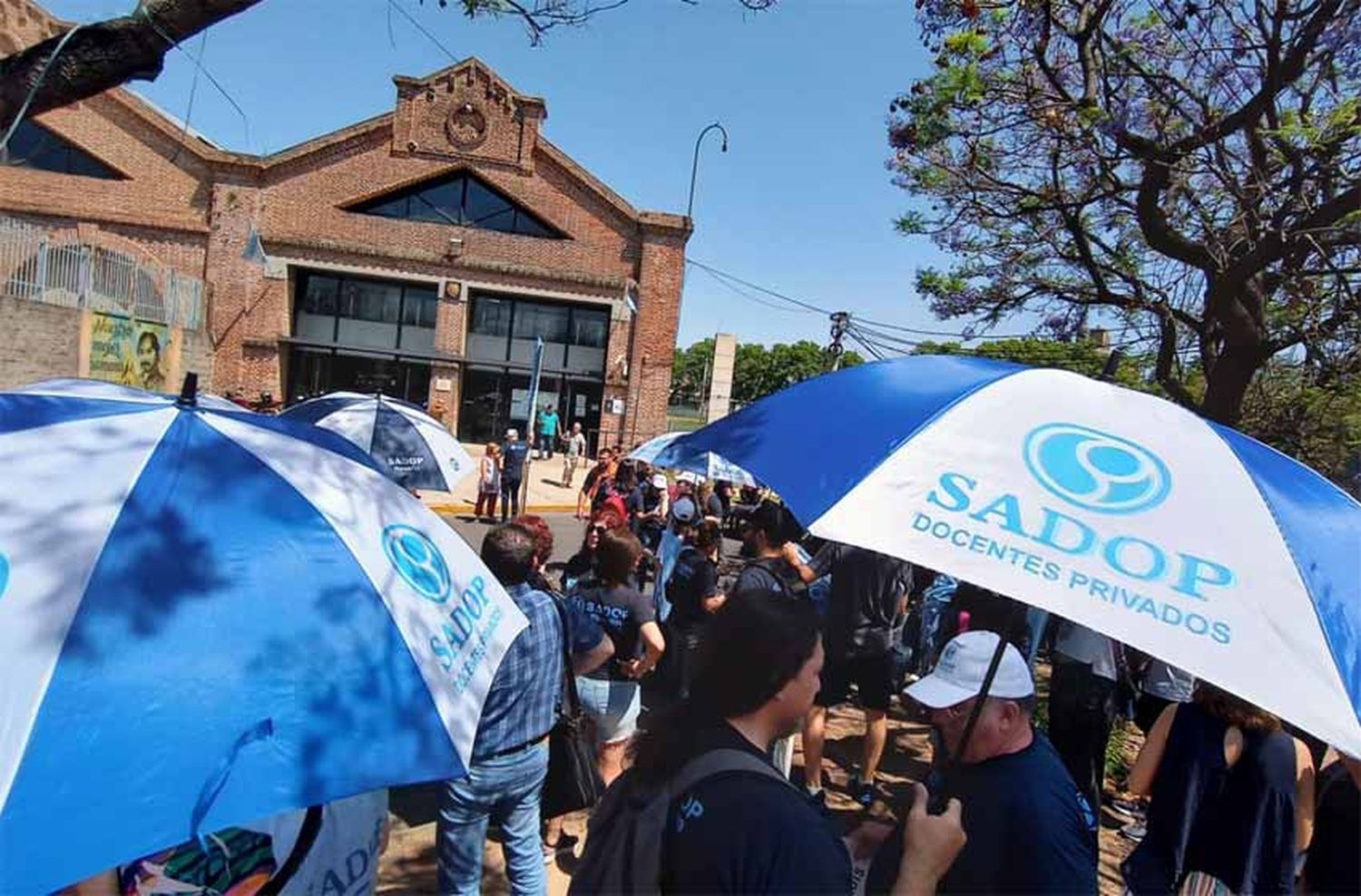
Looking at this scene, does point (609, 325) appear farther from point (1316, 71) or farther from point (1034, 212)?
point (1316, 71)

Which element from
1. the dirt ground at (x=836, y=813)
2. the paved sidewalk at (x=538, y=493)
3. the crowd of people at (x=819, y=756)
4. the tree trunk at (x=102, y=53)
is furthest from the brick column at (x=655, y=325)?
the tree trunk at (x=102, y=53)

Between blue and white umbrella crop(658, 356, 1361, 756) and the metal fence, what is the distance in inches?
565

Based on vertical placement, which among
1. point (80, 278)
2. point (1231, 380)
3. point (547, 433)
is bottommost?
point (547, 433)

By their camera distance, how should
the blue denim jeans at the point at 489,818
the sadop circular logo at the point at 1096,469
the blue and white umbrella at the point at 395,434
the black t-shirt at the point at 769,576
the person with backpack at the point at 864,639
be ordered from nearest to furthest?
the sadop circular logo at the point at 1096,469, the blue denim jeans at the point at 489,818, the black t-shirt at the point at 769,576, the person with backpack at the point at 864,639, the blue and white umbrella at the point at 395,434

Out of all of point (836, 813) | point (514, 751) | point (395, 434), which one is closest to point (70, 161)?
point (395, 434)

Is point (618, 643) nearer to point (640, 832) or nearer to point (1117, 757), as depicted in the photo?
point (640, 832)

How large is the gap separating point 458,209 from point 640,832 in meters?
22.1

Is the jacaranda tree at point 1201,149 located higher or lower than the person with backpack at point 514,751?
higher

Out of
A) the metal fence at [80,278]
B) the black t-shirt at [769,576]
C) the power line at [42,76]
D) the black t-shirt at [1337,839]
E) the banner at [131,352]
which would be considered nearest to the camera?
the power line at [42,76]

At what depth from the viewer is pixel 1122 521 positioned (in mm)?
1712

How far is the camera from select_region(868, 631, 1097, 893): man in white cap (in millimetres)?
1903

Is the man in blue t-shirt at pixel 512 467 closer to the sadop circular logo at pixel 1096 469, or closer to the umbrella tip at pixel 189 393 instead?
the umbrella tip at pixel 189 393

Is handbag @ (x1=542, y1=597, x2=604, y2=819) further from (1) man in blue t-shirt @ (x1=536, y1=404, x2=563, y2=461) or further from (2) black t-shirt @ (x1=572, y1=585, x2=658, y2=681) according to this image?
(1) man in blue t-shirt @ (x1=536, y1=404, x2=563, y2=461)

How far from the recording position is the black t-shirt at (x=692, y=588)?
477 cm
